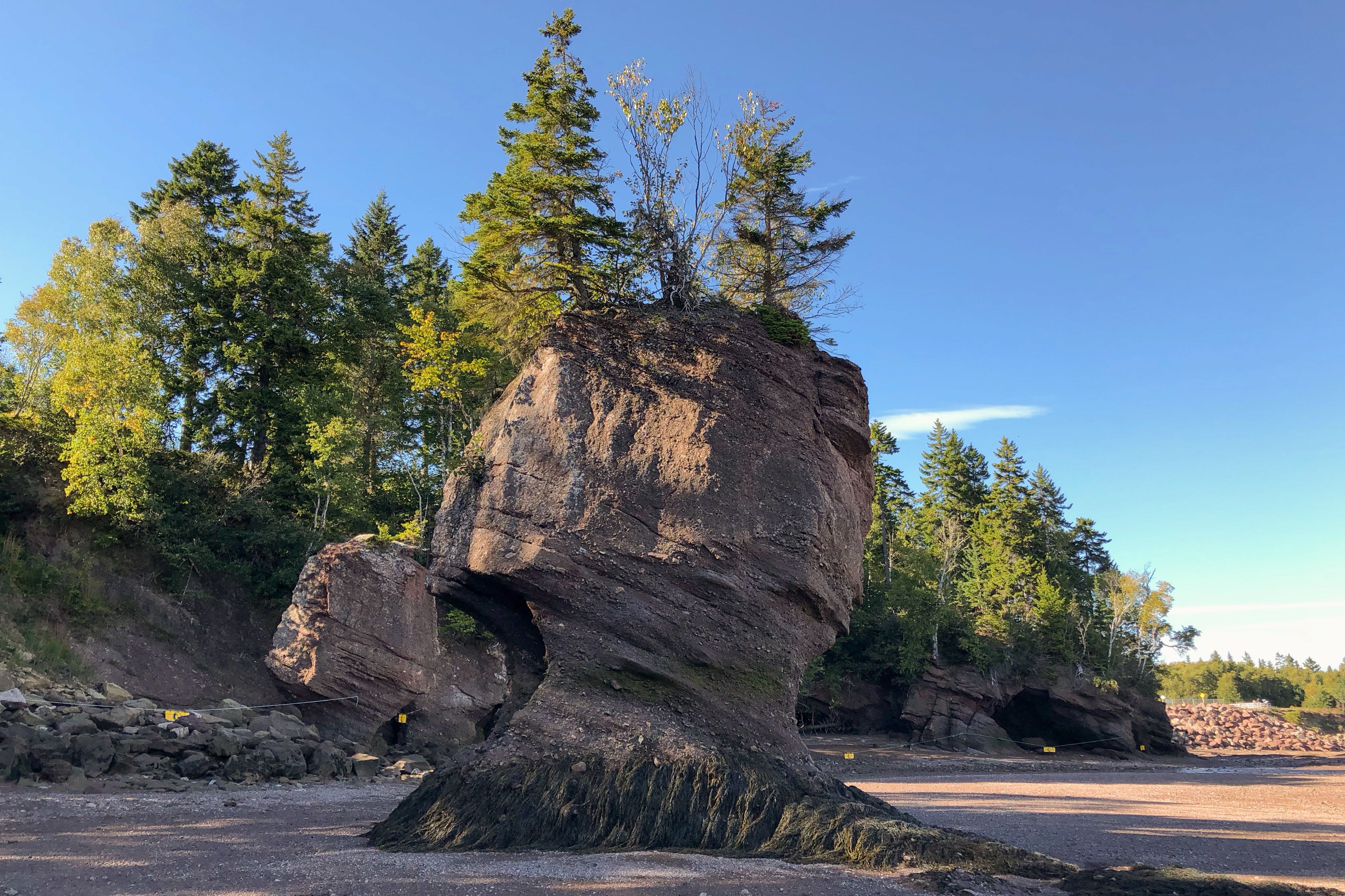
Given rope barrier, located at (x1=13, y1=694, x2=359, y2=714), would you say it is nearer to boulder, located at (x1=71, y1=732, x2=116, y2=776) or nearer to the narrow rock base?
boulder, located at (x1=71, y1=732, x2=116, y2=776)

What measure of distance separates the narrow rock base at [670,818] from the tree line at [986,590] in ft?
89.4

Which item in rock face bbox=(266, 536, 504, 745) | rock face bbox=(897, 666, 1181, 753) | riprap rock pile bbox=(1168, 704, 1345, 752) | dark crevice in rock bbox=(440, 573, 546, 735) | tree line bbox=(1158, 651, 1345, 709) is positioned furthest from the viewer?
tree line bbox=(1158, 651, 1345, 709)

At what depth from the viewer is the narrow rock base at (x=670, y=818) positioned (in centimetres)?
953

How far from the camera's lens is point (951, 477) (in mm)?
57875

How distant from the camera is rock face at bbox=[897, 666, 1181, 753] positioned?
127ft

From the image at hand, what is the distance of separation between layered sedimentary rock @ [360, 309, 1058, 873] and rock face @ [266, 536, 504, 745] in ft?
30.3

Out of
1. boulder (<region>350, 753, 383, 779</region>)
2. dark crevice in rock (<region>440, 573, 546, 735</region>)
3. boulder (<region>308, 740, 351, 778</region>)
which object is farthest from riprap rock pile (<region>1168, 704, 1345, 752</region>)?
boulder (<region>308, 740, 351, 778</region>)

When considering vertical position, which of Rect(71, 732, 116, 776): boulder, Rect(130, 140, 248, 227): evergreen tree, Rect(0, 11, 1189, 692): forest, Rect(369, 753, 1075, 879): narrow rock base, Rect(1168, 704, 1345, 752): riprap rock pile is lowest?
Rect(1168, 704, 1345, 752): riprap rock pile

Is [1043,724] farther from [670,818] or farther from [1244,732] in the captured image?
[670,818]

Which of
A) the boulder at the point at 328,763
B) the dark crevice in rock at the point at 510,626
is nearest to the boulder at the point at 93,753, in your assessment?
the boulder at the point at 328,763

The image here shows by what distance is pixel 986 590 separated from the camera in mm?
48094

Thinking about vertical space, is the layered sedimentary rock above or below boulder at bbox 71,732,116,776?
above

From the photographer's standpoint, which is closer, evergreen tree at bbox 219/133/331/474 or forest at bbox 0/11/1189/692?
forest at bbox 0/11/1189/692

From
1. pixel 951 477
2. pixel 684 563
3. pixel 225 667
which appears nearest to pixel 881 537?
pixel 951 477
